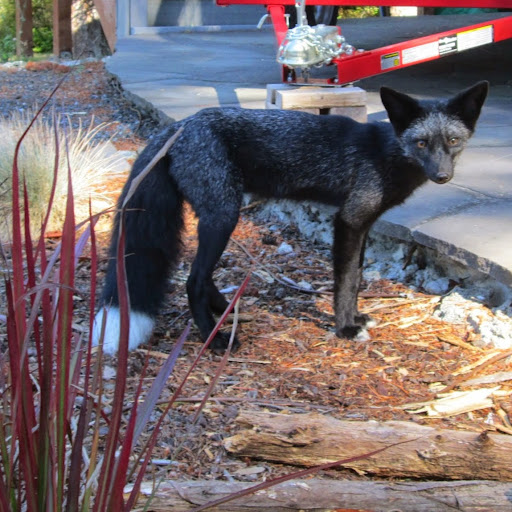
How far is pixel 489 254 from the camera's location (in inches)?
156

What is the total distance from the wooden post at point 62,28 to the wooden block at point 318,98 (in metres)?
10.5

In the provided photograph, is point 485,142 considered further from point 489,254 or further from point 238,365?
point 238,365

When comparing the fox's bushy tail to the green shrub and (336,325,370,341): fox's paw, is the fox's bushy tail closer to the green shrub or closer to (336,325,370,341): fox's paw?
(336,325,370,341): fox's paw

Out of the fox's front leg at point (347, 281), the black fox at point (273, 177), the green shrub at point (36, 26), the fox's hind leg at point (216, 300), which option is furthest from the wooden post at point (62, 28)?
the fox's front leg at point (347, 281)

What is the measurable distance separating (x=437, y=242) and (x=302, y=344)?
3.25 ft

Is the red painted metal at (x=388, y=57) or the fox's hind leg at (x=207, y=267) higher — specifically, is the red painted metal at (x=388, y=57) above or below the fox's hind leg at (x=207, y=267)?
above

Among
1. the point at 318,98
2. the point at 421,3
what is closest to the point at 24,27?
the point at 421,3

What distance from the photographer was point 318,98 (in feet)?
17.9

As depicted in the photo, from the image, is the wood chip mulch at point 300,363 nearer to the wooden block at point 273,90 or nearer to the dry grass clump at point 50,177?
the dry grass clump at point 50,177

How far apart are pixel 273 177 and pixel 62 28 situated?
1214 cm

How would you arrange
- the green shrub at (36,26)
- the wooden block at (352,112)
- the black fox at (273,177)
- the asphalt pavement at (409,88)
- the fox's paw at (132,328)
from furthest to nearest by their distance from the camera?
the green shrub at (36,26), the wooden block at (352,112), the asphalt pavement at (409,88), the black fox at (273,177), the fox's paw at (132,328)

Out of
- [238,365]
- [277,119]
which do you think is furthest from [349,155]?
[238,365]

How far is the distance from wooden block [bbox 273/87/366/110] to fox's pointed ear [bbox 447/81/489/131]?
154 cm

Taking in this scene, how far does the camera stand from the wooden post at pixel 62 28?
14.7 metres
